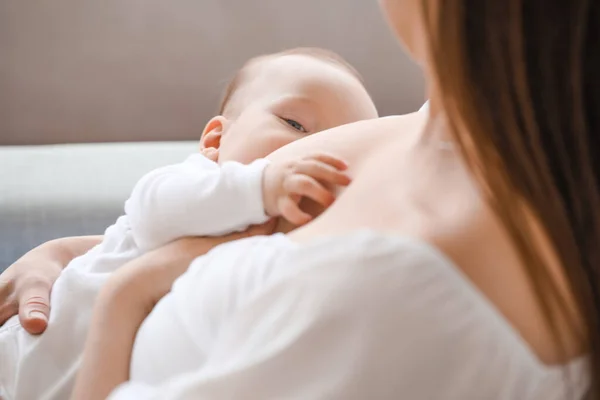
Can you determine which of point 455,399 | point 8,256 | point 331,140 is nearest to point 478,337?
point 455,399

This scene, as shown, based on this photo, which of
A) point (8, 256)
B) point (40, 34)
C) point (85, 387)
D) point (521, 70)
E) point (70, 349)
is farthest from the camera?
point (40, 34)

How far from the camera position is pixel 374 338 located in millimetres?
490

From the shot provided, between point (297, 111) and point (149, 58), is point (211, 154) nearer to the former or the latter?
point (297, 111)

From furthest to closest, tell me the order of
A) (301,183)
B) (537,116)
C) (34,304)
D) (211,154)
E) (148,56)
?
(148,56), (211,154), (34,304), (301,183), (537,116)

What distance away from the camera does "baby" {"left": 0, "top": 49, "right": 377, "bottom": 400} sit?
727 millimetres

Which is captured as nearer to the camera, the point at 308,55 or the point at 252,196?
the point at 252,196

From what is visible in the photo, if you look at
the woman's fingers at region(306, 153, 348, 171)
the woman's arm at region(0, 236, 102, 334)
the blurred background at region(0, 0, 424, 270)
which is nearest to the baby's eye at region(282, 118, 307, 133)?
the woman's fingers at region(306, 153, 348, 171)

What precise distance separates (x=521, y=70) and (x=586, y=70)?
43mm

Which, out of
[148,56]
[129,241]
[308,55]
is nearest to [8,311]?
[129,241]

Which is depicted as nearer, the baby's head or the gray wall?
the baby's head

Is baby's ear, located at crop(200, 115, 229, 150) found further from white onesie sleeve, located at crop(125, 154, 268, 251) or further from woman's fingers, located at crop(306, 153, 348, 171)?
woman's fingers, located at crop(306, 153, 348, 171)

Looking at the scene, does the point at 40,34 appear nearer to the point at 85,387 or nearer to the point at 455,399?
the point at 85,387

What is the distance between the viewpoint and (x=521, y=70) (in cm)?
46

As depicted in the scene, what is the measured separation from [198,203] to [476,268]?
325 mm
